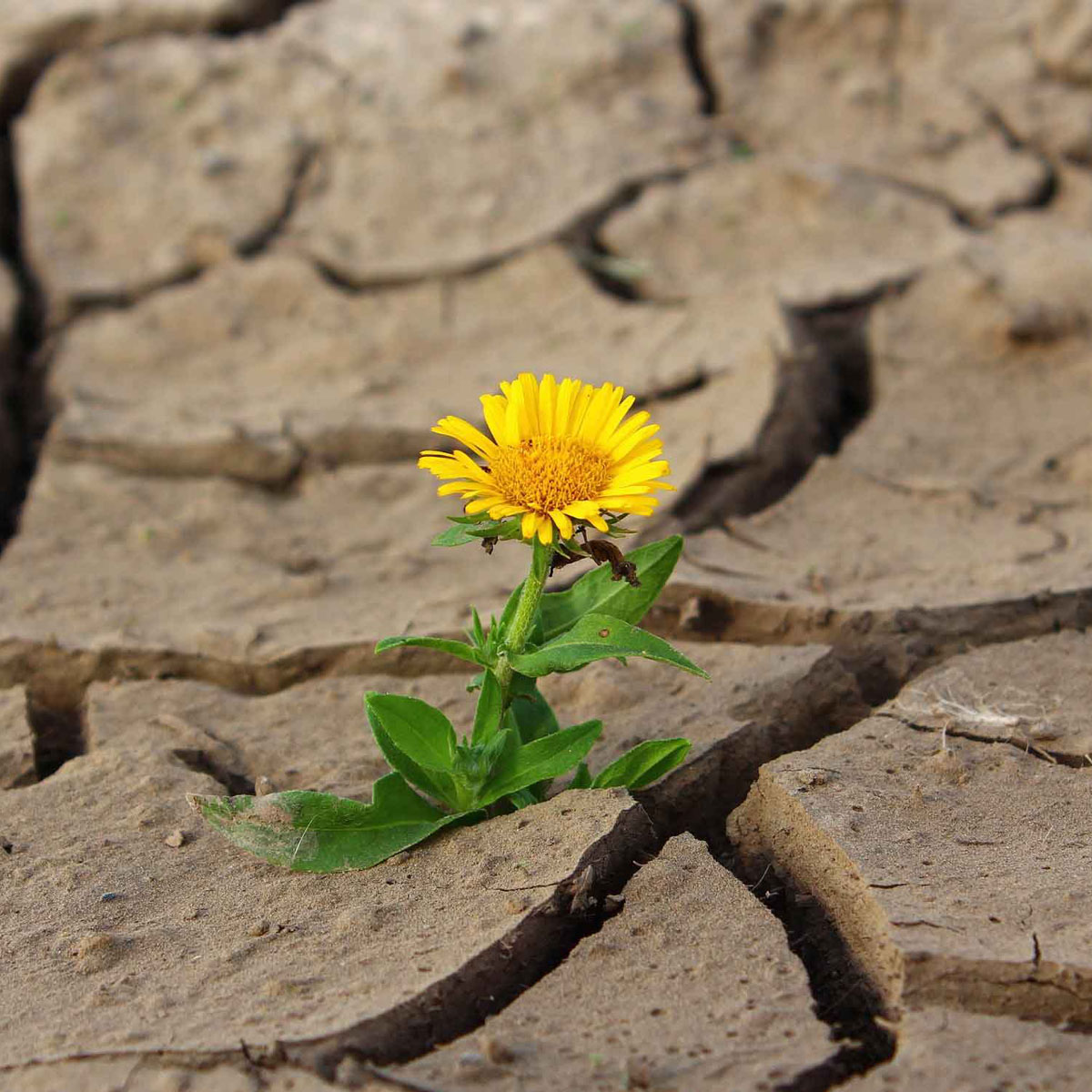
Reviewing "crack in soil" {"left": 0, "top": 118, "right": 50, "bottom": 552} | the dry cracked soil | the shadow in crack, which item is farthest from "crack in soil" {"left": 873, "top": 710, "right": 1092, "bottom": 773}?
"crack in soil" {"left": 0, "top": 118, "right": 50, "bottom": 552}

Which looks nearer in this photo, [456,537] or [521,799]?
[456,537]

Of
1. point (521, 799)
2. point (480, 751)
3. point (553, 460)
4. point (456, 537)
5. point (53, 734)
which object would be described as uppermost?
point (553, 460)

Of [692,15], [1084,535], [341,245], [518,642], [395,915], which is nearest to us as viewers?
[395,915]

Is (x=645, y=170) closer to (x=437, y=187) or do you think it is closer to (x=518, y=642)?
(x=437, y=187)

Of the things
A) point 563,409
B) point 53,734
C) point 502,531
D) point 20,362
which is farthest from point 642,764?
point 20,362

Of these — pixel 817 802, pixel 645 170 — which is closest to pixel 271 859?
pixel 817 802

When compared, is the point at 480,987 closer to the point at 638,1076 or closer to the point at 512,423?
the point at 638,1076
